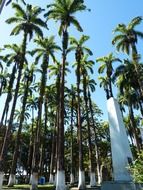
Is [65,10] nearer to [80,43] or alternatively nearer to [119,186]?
[80,43]

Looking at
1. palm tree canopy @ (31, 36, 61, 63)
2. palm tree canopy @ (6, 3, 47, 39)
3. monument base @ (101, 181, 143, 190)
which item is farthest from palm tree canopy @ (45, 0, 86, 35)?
monument base @ (101, 181, 143, 190)

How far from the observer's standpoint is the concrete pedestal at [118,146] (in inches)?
782

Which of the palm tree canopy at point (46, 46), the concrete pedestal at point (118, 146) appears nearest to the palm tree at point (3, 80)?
the palm tree canopy at point (46, 46)

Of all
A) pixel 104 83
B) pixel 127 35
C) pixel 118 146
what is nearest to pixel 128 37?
pixel 127 35

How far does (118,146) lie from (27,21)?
66.3 ft

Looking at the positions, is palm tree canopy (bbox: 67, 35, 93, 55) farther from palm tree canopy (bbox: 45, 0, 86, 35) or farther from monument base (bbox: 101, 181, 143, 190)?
monument base (bbox: 101, 181, 143, 190)

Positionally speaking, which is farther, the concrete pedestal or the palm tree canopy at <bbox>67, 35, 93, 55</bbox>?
the palm tree canopy at <bbox>67, 35, 93, 55</bbox>

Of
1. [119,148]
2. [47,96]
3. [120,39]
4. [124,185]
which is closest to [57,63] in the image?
[47,96]

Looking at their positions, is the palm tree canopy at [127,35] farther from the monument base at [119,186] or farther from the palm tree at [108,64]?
the monument base at [119,186]

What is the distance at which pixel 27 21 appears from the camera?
32938 mm

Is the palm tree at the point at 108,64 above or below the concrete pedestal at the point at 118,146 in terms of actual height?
above

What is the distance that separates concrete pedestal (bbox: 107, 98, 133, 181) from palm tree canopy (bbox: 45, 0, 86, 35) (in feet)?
42.4

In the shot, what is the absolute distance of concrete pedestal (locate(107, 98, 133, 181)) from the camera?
19.9 m

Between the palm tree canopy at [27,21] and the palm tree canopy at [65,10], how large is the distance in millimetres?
2372
